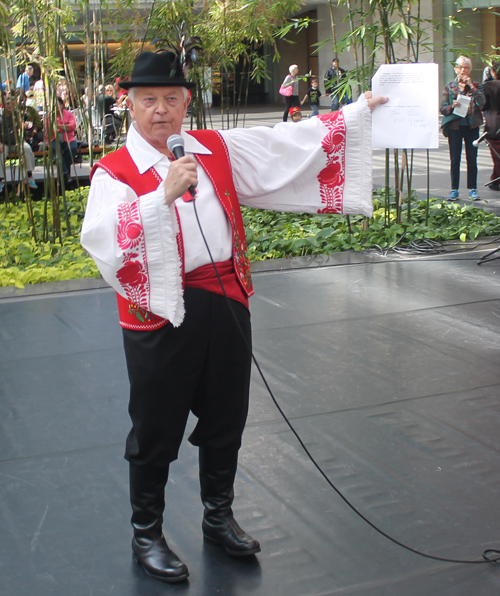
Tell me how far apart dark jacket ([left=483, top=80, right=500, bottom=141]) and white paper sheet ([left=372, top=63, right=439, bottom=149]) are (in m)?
3.47

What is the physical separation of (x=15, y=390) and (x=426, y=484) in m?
1.99

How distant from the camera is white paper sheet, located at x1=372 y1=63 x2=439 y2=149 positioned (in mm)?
3404

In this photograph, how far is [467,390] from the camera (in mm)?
3213

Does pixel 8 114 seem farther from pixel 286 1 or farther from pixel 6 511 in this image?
pixel 6 511

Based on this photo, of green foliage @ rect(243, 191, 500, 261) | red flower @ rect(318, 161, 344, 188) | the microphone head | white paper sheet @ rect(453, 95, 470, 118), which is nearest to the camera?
the microphone head

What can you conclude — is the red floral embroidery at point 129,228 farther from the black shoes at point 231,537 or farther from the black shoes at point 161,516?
the black shoes at point 231,537

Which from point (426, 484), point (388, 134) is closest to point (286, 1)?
point (388, 134)

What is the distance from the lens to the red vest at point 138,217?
1.77 m

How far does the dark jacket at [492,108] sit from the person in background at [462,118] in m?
0.07

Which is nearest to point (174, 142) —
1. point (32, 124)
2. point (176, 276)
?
point (176, 276)

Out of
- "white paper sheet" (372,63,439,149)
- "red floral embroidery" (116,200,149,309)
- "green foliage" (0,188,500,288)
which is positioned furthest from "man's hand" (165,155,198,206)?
"green foliage" (0,188,500,288)

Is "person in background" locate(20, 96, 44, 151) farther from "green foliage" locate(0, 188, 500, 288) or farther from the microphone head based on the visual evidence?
the microphone head

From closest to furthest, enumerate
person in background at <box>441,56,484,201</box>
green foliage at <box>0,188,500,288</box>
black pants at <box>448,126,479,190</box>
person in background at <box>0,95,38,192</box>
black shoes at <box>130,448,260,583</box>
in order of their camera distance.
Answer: black shoes at <box>130,448,260,583</box>, green foliage at <box>0,188,500,288</box>, person in background at <box>0,95,38,192</box>, person in background at <box>441,56,484,201</box>, black pants at <box>448,126,479,190</box>

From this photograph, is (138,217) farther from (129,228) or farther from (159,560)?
(159,560)
